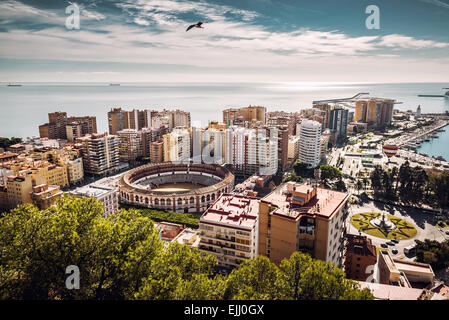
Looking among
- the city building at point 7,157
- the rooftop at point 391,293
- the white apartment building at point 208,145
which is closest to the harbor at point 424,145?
the white apartment building at point 208,145

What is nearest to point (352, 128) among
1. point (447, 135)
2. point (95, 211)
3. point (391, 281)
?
point (447, 135)

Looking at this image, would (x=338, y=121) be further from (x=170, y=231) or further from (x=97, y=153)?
(x=170, y=231)

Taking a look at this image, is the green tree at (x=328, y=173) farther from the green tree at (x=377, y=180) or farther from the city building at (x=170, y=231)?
the city building at (x=170, y=231)

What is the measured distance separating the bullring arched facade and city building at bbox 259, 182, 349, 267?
10.8 m

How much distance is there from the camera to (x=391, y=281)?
30.8 feet

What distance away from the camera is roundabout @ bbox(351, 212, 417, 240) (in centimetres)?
1541

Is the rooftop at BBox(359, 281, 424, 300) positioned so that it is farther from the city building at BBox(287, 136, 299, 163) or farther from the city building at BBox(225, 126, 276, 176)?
the city building at BBox(287, 136, 299, 163)

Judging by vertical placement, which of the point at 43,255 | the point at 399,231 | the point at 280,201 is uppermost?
the point at 43,255

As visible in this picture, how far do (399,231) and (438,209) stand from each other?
4.65 meters

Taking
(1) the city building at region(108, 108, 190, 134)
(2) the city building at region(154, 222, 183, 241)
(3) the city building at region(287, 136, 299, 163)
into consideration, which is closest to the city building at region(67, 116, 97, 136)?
(1) the city building at region(108, 108, 190, 134)

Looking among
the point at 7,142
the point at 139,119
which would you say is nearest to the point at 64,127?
the point at 7,142

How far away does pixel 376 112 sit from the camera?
159 feet

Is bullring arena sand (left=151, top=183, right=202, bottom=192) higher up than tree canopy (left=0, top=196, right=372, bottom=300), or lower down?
lower down

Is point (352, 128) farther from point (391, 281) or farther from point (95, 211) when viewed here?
point (95, 211)
